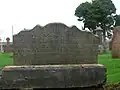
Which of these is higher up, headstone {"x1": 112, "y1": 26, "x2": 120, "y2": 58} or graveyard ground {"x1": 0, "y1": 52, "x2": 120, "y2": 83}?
headstone {"x1": 112, "y1": 26, "x2": 120, "y2": 58}

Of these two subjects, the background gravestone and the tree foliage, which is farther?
the tree foliage

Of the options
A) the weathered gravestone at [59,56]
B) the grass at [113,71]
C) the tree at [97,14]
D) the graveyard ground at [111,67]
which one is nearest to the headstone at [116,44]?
the graveyard ground at [111,67]

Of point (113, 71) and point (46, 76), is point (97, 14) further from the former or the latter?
point (46, 76)

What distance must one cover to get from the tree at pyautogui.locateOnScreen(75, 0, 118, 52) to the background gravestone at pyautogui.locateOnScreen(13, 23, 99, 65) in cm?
4002

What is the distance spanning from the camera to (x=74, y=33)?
23.7 ft

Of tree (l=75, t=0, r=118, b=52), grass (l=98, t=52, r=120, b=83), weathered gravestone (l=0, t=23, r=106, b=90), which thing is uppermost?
tree (l=75, t=0, r=118, b=52)

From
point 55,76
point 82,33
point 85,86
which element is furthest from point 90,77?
point 82,33

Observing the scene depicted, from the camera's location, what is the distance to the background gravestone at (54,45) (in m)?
7.04

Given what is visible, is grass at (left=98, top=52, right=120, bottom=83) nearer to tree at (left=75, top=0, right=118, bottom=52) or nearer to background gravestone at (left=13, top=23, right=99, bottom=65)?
background gravestone at (left=13, top=23, right=99, bottom=65)

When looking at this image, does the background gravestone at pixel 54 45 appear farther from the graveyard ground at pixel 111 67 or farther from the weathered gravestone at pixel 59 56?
the graveyard ground at pixel 111 67

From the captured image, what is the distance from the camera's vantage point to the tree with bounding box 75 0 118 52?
48938 millimetres

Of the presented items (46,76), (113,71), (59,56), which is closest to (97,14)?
(113,71)

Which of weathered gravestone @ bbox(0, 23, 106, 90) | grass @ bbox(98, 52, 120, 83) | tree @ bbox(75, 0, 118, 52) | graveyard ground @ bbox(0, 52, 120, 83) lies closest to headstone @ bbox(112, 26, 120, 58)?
graveyard ground @ bbox(0, 52, 120, 83)

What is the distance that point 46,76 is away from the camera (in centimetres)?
622
